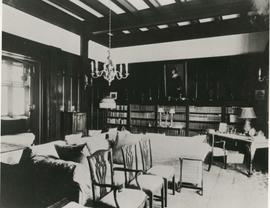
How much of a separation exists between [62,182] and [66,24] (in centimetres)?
478

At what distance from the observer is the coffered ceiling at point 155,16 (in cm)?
541

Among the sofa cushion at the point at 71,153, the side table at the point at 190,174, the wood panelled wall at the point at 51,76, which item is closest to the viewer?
the sofa cushion at the point at 71,153

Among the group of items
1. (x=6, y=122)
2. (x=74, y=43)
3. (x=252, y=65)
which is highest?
(x=74, y=43)

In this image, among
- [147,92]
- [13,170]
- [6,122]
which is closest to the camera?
[13,170]

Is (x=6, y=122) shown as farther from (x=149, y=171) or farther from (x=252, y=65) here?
(x=252, y=65)

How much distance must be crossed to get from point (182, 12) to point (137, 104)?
10.2 ft

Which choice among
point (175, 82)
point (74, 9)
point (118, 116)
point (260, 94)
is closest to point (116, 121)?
point (118, 116)

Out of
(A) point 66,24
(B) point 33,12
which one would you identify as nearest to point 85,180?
(B) point 33,12

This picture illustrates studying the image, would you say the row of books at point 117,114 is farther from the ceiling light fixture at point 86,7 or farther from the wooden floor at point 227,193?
the wooden floor at point 227,193

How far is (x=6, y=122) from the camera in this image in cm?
482

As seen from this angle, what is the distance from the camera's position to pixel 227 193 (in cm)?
399

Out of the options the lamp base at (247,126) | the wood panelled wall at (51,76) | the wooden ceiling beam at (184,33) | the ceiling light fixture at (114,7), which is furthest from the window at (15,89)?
the lamp base at (247,126)

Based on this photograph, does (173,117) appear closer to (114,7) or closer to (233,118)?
(233,118)

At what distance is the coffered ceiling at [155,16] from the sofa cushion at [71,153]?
3415 millimetres
